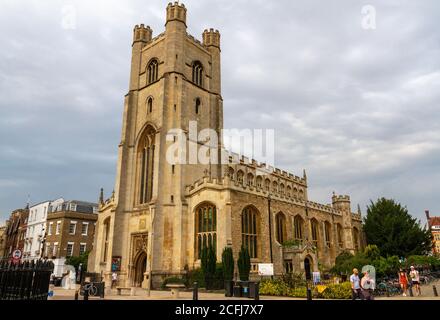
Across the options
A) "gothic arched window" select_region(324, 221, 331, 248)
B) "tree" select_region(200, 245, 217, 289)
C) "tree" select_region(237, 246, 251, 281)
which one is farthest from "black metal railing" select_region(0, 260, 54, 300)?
"gothic arched window" select_region(324, 221, 331, 248)

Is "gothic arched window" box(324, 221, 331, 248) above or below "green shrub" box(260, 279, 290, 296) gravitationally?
above

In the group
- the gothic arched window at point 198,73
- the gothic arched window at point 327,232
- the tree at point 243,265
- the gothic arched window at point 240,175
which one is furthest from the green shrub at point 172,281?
the gothic arched window at point 327,232

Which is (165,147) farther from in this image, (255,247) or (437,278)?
(437,278)

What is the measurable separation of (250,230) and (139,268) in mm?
11594

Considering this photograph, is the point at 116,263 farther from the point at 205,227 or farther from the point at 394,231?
the point at 394,231

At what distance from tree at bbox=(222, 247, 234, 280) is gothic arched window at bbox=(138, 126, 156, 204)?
37.8 ft

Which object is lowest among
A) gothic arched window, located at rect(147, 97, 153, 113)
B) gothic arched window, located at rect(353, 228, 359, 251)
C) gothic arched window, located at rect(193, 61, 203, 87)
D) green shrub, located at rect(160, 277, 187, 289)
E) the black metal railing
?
green shrub, located at rect(160, 277, 187, 289)

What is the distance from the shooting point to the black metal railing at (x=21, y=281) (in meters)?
8.70

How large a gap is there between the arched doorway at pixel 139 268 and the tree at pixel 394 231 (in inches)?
1297

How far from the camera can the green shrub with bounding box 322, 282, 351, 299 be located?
1823 centimetres

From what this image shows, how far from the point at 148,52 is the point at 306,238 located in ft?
93.9

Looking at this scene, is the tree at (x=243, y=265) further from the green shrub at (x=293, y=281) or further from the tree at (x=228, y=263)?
the green shrub at (x=293, y=281)

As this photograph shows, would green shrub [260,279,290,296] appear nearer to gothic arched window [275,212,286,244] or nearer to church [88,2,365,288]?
church [88,2,365,288]
